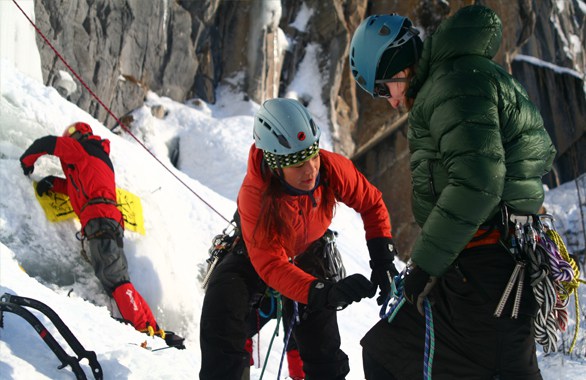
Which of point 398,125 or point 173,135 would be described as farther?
point 398,125

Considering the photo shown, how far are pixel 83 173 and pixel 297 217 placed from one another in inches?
103

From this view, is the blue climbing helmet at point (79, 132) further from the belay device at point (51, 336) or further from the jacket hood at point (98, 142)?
the belay device at point (51, 336)

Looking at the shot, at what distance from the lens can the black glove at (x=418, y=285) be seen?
206 cm

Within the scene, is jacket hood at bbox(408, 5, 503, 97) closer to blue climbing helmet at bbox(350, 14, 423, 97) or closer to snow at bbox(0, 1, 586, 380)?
blue climbing helmet at bbox(350, 14, 423, 97)

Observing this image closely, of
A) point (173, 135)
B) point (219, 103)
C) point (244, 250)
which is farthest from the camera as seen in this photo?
point (219, 103)

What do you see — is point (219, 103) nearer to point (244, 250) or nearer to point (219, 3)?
point (219, 3)

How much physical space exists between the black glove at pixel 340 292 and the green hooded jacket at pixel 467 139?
1.52ft

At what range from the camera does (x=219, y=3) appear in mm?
14125

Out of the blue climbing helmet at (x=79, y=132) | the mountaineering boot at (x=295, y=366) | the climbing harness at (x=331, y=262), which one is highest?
the blue climbing helmet at (x=79, y=132)

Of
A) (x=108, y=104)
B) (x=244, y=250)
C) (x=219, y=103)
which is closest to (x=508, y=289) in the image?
(x=244, y=250)

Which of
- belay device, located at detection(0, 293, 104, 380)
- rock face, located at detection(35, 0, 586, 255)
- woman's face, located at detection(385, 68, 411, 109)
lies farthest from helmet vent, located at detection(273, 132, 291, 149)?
rock face, located at detection(35, 0, 586, 255)

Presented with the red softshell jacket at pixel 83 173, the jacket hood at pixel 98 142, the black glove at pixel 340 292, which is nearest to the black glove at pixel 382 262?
the black glove at pixel 340 292

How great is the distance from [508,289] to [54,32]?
9.16 meters

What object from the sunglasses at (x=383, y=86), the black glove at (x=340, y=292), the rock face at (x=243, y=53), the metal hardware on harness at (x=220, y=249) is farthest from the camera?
the rock face at (x=243, y=53)
